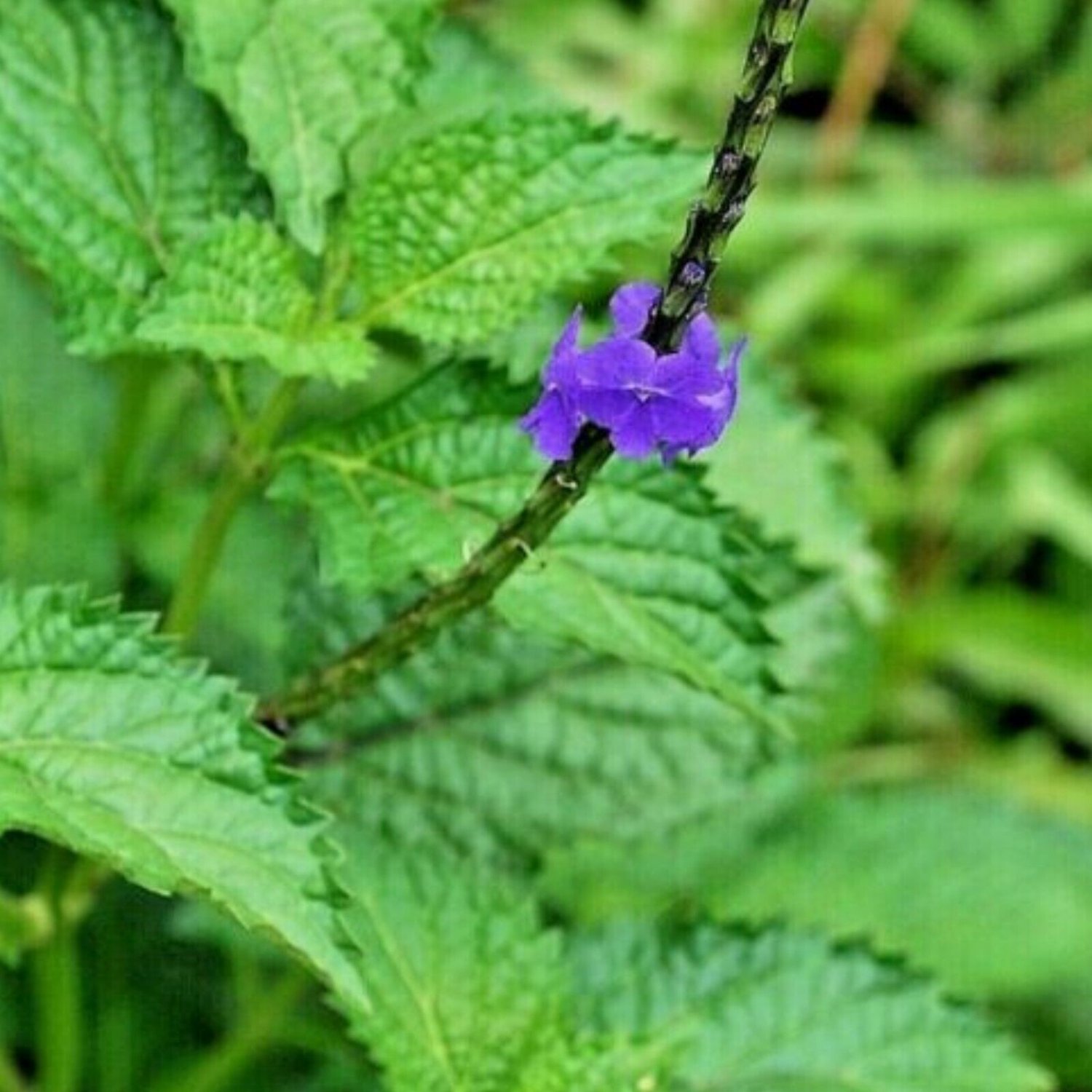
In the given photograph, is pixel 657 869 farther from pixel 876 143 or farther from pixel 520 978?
pixel 876 143

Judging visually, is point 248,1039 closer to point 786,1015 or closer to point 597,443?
point 786,1015

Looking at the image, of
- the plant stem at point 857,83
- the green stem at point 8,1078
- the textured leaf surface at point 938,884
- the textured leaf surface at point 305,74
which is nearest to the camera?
the textured leaf surface at point 305,74

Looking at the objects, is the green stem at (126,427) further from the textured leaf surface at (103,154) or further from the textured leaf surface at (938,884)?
the textured leaf surface at (938,884)

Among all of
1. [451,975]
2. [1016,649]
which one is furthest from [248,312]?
[1016,649]

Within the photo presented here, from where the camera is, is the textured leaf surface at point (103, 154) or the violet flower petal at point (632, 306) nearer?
the violet flower petal at point (632, 306)

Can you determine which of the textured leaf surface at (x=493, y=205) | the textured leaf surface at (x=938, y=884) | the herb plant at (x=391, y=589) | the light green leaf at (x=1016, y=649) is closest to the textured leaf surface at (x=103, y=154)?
the herb plant at (x=391, y=589)

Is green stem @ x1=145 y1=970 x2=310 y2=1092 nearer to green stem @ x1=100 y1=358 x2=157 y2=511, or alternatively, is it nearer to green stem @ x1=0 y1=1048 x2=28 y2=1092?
green stem @ x1=0 y1=1048 x2=28 y2=1092
